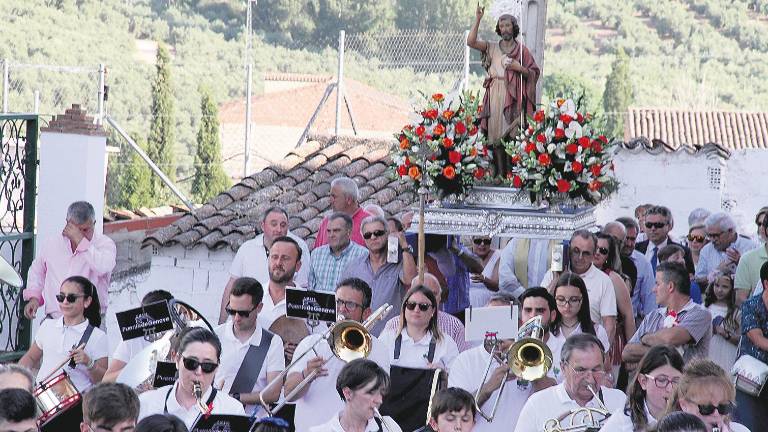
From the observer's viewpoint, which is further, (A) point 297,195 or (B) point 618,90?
(B) point 618,90

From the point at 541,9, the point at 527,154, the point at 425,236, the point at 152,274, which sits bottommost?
the point at 152,274

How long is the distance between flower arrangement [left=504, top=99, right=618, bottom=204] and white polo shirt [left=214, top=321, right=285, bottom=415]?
2.48 m

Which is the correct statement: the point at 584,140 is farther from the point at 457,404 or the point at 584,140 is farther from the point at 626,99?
the point at 626,99

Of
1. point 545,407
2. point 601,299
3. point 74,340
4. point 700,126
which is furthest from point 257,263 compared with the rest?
point 700,126

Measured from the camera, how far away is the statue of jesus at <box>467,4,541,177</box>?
36.4ft

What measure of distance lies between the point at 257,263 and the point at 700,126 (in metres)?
34.2

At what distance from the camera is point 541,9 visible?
13.5 metres

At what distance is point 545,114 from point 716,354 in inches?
79.7

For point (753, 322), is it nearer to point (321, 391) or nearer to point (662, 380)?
point (662, 380)

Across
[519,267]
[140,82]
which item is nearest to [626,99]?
[140,82]

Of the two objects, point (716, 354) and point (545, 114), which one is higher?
point (545, 114)

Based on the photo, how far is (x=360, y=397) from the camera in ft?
24.6

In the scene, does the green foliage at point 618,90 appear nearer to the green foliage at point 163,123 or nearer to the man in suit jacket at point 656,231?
the green foliage at point 163,123

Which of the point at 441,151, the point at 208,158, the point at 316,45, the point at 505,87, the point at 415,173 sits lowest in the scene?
the point at 208,158
